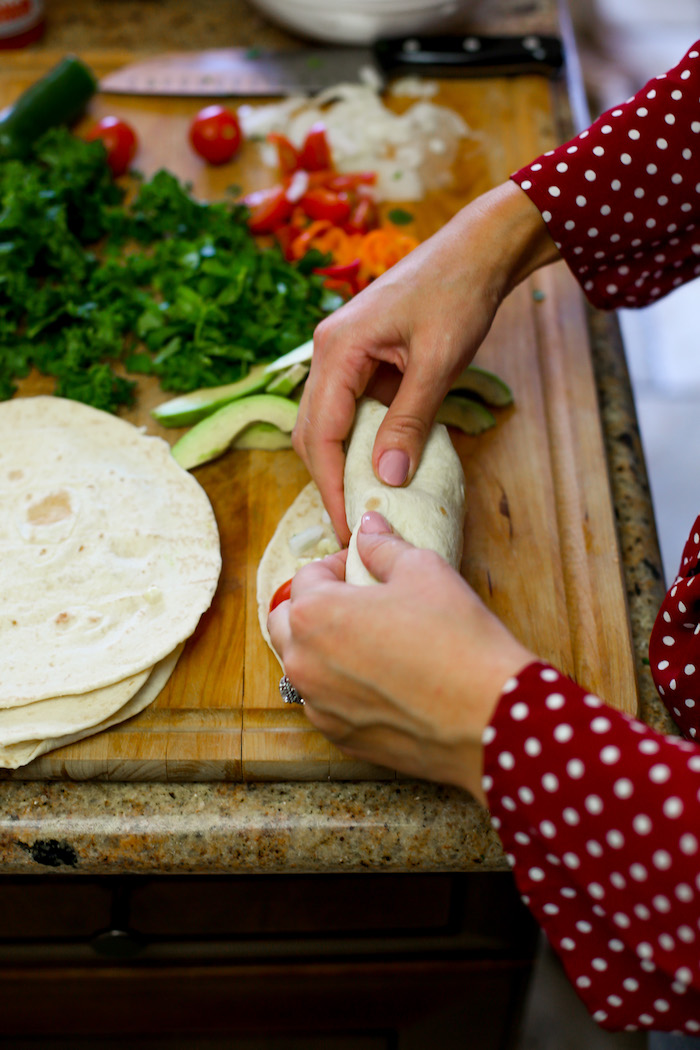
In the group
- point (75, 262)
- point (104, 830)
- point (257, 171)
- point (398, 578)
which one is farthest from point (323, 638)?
point (257, 171)

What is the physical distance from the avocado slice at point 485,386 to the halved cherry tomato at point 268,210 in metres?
0.68

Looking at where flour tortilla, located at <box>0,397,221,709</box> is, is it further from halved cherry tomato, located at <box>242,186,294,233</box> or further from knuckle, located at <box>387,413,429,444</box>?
halved cherry tomato, located at <box>242,186,294,233</box>

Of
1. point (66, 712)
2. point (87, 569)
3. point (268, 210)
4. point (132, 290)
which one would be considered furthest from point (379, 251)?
point (66, 712)

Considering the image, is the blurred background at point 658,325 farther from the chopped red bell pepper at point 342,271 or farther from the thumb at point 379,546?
the thumb at point 379,546

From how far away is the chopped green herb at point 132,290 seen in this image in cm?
198

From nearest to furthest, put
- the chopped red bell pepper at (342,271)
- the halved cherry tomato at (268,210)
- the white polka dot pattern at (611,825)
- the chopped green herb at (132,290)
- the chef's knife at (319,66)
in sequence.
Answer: the white polka dot pattern at (611,825)
the chopped green herb at (132,290)
the chopped red bell pepper at (342,271)
the halved cherry tomato at (268,210)
the chef's knife at (319,66)

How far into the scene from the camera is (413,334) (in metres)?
1.58

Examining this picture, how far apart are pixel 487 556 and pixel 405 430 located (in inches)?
14.0

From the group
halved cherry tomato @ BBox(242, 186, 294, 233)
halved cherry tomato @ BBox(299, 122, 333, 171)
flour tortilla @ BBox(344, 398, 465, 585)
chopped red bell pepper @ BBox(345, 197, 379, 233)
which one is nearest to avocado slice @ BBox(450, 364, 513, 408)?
flour tortilla @ BBox(344, 398, 465, 585)

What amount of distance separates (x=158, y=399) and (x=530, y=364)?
2.74 feet

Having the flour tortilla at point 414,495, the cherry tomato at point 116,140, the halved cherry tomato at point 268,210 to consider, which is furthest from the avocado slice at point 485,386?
the cherry tomato at point 116,140

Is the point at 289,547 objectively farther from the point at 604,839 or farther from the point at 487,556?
the point at 604,839

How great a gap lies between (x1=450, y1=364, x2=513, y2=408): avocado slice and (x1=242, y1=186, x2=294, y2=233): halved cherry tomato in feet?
2.22

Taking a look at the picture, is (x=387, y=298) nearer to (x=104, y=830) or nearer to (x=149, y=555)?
(x=149, y=555)
